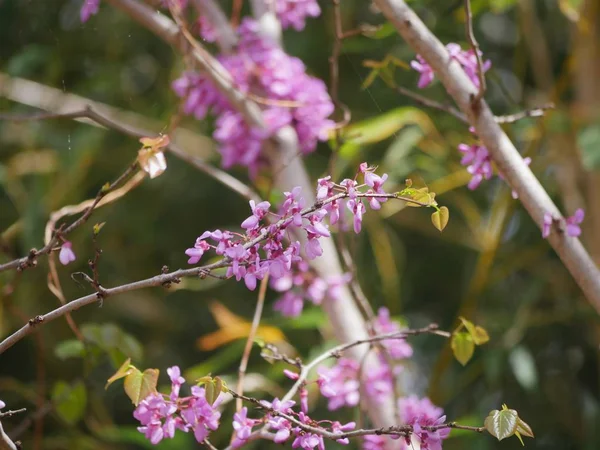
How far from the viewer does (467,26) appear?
66cm

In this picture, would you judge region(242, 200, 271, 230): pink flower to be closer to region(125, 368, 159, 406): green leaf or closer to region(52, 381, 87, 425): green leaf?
region(125, 368, 159, 406): green leaf

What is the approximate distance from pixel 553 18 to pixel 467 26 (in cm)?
143

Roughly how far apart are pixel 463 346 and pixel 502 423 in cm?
19

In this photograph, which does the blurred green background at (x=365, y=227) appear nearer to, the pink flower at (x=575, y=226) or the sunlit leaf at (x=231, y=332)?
the sunlit leaf at (x=231, y=332)

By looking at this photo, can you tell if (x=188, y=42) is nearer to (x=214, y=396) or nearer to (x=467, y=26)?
(x=467, y=26)

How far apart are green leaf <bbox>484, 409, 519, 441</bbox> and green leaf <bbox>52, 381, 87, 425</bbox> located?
56 centimetres

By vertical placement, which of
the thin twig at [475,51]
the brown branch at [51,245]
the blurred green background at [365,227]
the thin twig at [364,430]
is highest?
the thin twig at [475,51]

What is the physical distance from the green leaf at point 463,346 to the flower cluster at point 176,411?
240 mm

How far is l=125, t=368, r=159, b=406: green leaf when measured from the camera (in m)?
0.59

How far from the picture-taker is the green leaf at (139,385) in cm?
59

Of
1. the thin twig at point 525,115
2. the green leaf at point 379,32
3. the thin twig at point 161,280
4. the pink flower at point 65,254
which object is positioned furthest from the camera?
the green leaf at point 379,32

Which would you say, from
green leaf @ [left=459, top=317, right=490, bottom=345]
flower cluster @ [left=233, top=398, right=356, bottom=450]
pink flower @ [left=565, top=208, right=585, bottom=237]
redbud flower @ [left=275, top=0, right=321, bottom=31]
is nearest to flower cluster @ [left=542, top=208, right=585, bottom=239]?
pink flower @ [left=565, top=208, right=585, bottom=237]

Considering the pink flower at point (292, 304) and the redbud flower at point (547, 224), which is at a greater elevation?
the redbud flower at point (547, 224)

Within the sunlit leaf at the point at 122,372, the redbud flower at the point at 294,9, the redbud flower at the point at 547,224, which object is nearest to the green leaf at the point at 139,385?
the sunlit leaf at the point at 122,372
